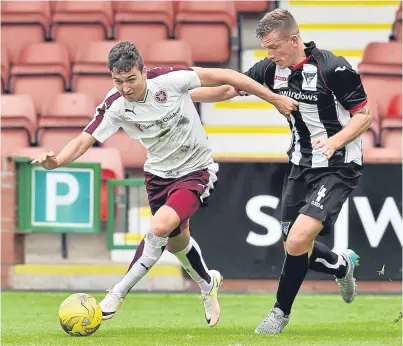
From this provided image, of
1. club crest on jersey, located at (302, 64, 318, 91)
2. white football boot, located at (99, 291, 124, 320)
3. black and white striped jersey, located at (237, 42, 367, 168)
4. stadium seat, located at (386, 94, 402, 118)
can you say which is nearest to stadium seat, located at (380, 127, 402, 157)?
stadium seat, located at (386, 94, 402, 118)

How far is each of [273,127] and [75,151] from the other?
6.06 metres

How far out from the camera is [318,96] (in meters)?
7.36

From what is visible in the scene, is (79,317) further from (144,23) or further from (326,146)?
(144,23)

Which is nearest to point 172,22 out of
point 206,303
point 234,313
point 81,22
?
point 81,22

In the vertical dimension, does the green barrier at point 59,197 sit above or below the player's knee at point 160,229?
below

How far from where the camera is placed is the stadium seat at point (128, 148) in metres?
12.3

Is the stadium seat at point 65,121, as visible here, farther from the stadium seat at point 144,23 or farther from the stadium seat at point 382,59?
the stadium seat at point 382,59

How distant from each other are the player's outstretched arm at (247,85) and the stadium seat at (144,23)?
21.1ft

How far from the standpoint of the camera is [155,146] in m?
7.66

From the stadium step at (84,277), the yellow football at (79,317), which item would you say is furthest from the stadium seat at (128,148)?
the yellow football at (79,317)

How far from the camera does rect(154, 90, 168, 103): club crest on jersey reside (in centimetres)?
748

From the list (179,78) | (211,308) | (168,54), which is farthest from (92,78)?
(179,78)

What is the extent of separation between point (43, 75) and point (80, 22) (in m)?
1.05

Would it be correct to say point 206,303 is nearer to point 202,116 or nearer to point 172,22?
point 202,116
